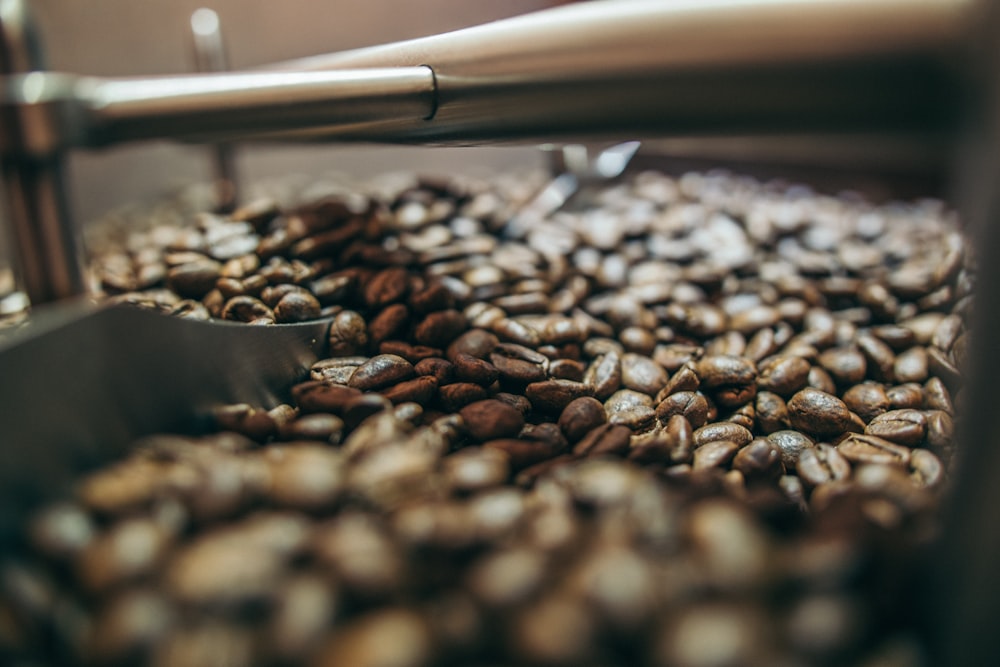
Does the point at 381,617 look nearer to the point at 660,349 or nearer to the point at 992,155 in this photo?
the point at 992,155

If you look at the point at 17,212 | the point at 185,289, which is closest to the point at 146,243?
the point at 185,289

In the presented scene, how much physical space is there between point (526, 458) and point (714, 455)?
186 millimetres

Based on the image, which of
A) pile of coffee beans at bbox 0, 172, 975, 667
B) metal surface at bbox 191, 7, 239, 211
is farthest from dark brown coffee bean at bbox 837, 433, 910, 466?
metal surface at bbox 191, 7, 239, 211

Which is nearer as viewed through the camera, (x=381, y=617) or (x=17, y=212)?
(x=381, y=617)

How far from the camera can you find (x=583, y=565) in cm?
36

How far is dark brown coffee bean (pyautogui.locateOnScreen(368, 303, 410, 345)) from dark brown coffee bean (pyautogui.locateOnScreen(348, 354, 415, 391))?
0.07m

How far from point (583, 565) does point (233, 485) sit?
21 centimetres

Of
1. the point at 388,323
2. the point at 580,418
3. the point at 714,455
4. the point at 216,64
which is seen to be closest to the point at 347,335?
the point at 388,323

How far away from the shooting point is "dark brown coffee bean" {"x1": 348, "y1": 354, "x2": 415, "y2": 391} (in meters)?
0.67

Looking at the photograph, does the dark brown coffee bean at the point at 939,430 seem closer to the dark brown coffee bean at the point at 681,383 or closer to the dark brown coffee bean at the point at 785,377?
the dark brown coffee bean at the point at 785,377

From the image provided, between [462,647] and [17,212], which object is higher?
[17,212]

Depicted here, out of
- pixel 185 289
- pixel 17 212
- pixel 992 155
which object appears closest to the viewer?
pixel 992 155

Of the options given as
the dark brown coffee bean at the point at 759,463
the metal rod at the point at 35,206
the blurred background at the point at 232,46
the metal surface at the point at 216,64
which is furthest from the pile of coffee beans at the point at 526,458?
the blurred background at the point at 232,46

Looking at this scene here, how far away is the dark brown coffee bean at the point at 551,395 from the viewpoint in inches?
27.3
